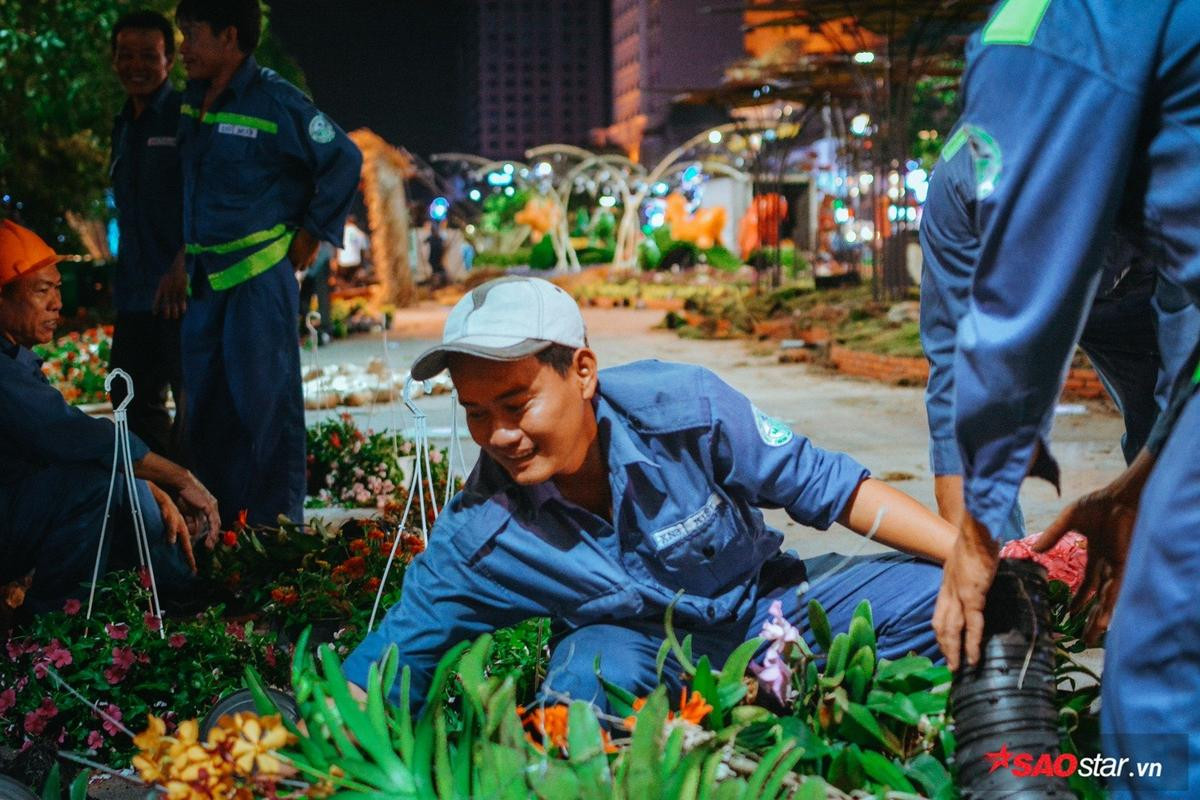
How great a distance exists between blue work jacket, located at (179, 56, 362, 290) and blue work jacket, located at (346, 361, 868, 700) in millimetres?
2485

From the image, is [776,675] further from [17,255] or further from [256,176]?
[256,176]

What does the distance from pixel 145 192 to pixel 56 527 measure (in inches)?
83.5

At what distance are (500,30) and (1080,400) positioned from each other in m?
149

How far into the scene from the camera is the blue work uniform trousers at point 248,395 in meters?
4.79

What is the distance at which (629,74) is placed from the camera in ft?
431

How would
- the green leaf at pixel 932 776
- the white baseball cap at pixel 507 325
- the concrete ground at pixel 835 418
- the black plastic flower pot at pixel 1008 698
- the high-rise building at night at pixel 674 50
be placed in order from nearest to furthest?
the black plastic flower pot at pixel 1008 698 → the green leaf at pixel 932 776 → the white baseball cap at pixel 507 325 → the concrete ground at pixel 835 418 → the high-rise building at night at pixel 674 50

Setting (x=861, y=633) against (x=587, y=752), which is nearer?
(x=587, y=752)

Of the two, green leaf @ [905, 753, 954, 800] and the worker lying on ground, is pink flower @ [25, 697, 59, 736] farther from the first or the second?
green leaf @ [905, 753, 954, 800]

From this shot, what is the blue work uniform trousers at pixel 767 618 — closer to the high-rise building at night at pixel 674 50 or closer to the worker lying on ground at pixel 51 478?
the worker lying on ground at pixel 51 478

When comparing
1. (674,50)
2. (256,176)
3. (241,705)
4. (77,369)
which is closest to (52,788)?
(241,705)

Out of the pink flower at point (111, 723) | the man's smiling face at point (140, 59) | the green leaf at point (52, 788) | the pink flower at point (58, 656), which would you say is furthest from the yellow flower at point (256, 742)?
the man's smiling face at point (140, 59)

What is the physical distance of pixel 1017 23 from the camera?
1.56m

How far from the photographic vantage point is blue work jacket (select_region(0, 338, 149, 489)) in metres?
3.58

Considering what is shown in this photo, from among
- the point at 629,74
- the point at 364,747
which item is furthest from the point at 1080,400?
the point at 629,74
